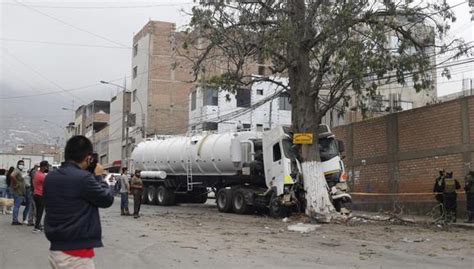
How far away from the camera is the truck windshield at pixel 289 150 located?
62.5 ft

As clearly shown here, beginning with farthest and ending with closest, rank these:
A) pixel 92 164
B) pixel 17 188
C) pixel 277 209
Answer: pixel 277 209 < pixel 17 188 < pixel 92 164

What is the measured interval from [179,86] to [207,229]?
46.9m

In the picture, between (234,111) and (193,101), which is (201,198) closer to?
(234,111)

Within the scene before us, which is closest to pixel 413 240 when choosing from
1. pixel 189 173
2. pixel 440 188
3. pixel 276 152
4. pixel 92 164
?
Result: pixel 440 188

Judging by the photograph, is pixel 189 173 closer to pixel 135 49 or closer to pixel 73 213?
pixel 73 213

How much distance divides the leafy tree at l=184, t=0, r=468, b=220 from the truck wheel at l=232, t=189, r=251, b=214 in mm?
3428

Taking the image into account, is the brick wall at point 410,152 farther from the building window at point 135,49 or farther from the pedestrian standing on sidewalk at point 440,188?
the building window at point 135,49

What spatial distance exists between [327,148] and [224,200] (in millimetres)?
4810

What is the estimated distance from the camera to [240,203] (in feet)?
69.0

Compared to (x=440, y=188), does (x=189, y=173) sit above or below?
above

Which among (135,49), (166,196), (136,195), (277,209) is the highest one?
(135,49)

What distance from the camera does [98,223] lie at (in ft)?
14.5


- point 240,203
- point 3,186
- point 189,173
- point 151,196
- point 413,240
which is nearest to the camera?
point 413,240

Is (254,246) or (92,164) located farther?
(254,246)
